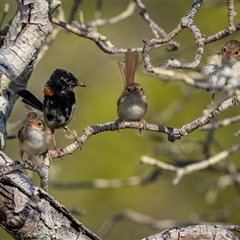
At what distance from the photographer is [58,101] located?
163 inches

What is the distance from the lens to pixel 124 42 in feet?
29.6

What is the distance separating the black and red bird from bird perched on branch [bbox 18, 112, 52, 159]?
16cm

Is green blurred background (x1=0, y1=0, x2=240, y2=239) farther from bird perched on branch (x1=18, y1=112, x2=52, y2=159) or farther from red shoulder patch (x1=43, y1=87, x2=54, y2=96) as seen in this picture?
red shoulder patch (x1=43, y1=87, x2=54, y2=96)

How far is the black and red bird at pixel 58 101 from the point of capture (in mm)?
4105

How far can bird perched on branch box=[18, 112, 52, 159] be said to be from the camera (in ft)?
14.2

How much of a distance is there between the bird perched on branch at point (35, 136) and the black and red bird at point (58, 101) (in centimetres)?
16

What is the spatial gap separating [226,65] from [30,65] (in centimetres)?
131

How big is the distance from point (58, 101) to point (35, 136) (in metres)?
0.36

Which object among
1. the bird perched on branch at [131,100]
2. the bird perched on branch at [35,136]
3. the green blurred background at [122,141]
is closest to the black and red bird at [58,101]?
the bird perched on branch at [35,136]

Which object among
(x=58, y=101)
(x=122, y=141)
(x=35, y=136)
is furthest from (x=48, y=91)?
(x=122, y=141)

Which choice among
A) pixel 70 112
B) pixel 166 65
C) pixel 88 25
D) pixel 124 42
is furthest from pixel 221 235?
pixel 124 42

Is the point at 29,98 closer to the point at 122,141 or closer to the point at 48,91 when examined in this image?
the point at 48,91

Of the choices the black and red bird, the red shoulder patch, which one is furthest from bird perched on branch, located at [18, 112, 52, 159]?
the red shoulder patch

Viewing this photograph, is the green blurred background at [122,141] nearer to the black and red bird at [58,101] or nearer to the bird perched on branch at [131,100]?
the bird perched on branch at [131,100]
